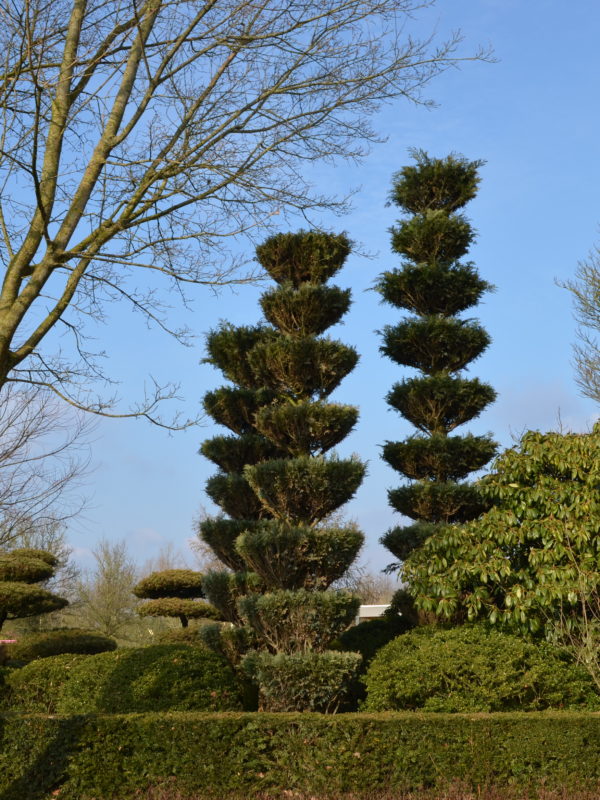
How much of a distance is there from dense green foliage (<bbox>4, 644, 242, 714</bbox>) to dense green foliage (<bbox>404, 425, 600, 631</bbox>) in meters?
3.09

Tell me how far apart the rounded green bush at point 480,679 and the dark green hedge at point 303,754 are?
3.42ft

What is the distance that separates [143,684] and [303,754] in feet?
10.2

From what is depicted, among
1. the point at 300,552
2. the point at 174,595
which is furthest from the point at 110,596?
the point at 300,552

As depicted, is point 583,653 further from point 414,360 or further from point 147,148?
point 147,148

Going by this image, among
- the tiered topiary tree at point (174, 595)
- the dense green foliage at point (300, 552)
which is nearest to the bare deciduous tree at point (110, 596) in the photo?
the tiered topiary tree at point (174, 595)

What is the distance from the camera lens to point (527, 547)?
1113 cm

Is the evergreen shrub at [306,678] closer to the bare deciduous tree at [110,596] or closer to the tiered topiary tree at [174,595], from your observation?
the tiered topiary tree at [174,595]

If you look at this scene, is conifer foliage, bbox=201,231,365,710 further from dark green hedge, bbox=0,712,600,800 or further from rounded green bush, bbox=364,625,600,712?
dark green hedge, bbox=0,712,600,800

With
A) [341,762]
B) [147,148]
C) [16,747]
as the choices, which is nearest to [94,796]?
[16,747]

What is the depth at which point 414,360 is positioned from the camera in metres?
14.3

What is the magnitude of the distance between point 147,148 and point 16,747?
6628 mm

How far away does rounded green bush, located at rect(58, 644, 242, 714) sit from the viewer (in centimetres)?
1080

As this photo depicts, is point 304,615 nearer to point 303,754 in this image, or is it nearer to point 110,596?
point 303,754

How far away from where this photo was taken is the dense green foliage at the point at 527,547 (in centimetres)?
1048
